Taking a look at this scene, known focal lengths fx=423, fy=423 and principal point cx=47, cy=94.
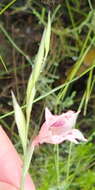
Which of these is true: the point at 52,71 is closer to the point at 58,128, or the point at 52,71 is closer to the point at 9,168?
the point at 9,168

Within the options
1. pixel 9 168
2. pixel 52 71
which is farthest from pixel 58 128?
pixel 52 71

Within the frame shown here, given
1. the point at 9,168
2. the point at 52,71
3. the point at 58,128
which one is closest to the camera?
the point at 58,128

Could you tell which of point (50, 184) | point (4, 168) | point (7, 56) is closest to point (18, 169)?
point (4, 168)

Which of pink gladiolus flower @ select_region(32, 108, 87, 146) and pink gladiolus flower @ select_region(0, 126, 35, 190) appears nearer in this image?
pink gladiolus flower @ select_region(32, 108, 87, 146)

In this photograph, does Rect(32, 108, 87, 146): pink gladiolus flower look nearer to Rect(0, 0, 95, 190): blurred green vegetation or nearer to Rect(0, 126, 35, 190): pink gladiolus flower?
Rect(0, 126, 35, 190): pink gladiolus flower

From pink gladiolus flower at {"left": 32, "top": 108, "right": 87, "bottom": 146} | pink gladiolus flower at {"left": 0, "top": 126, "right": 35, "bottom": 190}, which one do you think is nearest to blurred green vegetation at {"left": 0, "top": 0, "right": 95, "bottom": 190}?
pink gladiolus flower at {"left": 0, "top": 126, "right": 35, "bottom": 190}

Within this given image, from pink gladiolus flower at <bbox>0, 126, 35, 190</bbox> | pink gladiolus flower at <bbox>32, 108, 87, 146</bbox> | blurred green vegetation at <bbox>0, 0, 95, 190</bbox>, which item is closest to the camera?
pink gladiolus flower at <bbox>32, 108, 87, 146</bbox>

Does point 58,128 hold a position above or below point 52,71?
below

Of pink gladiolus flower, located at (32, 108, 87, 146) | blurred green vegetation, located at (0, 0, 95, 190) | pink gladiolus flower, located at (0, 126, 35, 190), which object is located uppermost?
blurred green vegetation, located at (0, 0, 95, 190)

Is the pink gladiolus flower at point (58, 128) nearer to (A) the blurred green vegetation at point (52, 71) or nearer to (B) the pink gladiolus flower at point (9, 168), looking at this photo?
(B) the pink gladiolus flower at point (9, 168)
